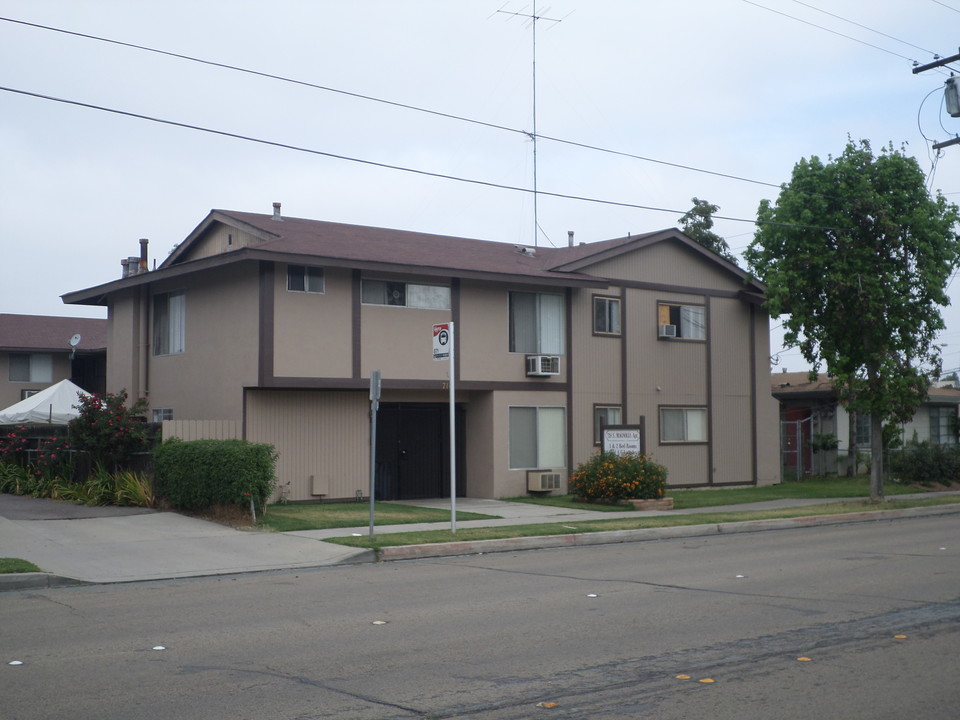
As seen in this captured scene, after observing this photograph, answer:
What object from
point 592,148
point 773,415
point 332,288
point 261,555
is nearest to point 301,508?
point 332,288

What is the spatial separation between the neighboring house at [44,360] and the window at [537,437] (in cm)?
2142

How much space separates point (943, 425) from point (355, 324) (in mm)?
26096

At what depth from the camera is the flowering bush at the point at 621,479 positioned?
23.1m

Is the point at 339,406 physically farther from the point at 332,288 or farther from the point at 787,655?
the point at 787,655

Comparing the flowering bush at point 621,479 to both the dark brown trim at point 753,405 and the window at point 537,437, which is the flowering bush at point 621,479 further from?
the dark brown trim at point 753,405

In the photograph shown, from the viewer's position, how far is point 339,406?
23.1m

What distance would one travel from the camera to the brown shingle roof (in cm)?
4034

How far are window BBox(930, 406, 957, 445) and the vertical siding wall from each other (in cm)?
2425

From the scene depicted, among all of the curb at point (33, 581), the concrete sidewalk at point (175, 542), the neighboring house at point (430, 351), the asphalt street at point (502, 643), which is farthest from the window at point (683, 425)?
the curb at point (33, 581)

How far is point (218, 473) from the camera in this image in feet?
58.7

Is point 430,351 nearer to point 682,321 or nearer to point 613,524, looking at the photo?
point 613,524

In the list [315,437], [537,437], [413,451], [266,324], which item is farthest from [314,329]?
[537,437]

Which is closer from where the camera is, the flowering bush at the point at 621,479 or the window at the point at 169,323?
the flowering bush at the point at 621,479

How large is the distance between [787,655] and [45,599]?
7.97 meters
